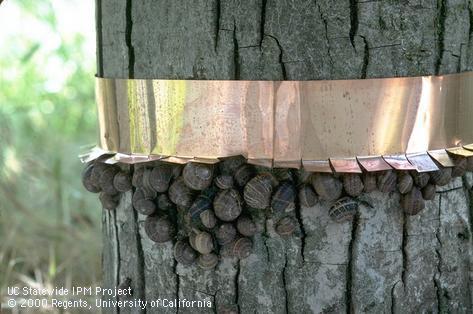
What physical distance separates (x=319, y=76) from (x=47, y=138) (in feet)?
7.62

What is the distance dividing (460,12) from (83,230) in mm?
2105

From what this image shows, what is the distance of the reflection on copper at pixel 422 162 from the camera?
103cm

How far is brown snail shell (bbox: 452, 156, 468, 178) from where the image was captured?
3.58 ft

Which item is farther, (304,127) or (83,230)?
(83,230)

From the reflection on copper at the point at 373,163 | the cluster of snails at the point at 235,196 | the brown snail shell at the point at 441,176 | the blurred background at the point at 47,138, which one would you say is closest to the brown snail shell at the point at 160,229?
the cluster of snails at the point at 235,196

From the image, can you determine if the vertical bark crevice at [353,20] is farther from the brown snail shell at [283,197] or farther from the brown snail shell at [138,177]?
the brown snail shell at [138,177]

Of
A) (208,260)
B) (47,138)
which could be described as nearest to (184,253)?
(208,260)

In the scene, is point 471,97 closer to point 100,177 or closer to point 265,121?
point 265,121

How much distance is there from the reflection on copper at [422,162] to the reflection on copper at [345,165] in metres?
Result: 0.10

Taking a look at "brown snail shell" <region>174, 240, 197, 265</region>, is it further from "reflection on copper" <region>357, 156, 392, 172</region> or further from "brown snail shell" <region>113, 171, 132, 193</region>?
"reflection on copper" <region>357, 156, 392, 172</region>

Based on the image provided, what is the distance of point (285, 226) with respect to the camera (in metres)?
1.04

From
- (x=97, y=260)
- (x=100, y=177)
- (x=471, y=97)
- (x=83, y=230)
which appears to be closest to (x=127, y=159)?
(x=100, y=177)

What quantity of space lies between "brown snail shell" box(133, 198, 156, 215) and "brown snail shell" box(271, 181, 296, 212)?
22cm

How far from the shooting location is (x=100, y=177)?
117 centimetres
